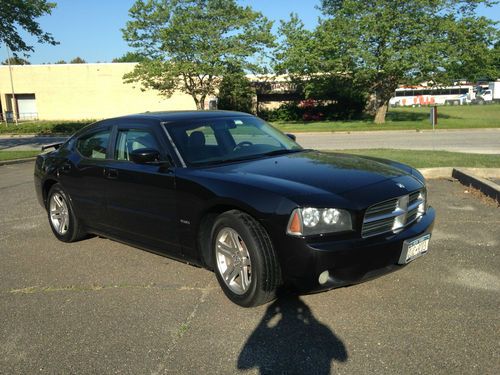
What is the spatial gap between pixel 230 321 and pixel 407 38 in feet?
90.6

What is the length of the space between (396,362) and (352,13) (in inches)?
1111

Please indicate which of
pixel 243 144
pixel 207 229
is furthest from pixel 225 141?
pixel 207 229

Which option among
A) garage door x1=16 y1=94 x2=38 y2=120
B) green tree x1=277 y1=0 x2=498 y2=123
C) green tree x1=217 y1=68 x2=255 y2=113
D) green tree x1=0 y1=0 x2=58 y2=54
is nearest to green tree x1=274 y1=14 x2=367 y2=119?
green tree x1=277 y1=0 x2=498 y2=123

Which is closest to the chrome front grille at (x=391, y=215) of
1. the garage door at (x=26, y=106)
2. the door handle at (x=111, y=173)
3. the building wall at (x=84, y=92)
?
the door handle at (x=111, y=173)

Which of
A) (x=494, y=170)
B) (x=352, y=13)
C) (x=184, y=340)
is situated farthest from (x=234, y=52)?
(x=184, y=340)

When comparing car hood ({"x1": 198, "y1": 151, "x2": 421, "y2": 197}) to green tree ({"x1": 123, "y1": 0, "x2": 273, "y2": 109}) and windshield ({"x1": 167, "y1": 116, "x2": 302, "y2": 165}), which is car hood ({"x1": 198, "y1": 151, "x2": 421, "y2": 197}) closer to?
windshield ({"x1": 167, "y1": 116, "x2": 302, "y2": 165})

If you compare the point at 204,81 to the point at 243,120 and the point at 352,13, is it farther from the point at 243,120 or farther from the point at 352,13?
the point at 243,120

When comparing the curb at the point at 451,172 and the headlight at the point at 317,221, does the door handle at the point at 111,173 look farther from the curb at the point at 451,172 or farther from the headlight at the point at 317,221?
the curb at the point at 451,172

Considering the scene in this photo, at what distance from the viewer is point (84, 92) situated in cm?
4944

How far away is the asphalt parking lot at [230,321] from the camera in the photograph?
3033 millimetres

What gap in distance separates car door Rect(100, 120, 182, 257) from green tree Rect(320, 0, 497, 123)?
79.7 feet

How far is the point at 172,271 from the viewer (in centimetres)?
471

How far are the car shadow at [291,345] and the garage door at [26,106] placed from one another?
5469cm

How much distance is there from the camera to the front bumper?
3.30 m
